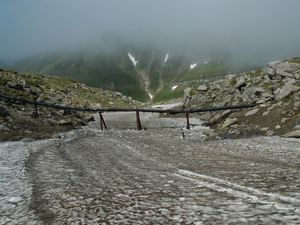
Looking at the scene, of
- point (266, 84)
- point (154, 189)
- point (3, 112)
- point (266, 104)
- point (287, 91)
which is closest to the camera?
point (154, 189)

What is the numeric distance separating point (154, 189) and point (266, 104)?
18.9m

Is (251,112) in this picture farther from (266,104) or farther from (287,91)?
(287,91)

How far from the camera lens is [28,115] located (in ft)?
75.2

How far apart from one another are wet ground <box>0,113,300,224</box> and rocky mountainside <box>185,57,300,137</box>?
20.8 feet

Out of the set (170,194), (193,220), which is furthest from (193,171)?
(193,220)

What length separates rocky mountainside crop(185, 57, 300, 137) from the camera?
52.2 ft

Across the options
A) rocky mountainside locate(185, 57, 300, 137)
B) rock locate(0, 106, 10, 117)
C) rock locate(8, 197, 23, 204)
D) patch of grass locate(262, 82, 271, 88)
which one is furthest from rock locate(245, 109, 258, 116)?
rock locate(0, 106, 10, 117)

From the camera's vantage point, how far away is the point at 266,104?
2033 cm

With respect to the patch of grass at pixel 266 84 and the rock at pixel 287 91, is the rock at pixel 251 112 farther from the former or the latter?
the patch of grass at pixel 266 84

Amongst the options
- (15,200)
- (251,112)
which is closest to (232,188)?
(15,200)

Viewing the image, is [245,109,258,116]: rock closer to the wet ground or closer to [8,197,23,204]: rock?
the wet ground

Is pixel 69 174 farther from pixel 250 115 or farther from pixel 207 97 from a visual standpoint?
pixel 207 97

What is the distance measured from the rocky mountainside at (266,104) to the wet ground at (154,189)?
6.35 meters

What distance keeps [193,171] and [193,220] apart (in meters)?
3.88
